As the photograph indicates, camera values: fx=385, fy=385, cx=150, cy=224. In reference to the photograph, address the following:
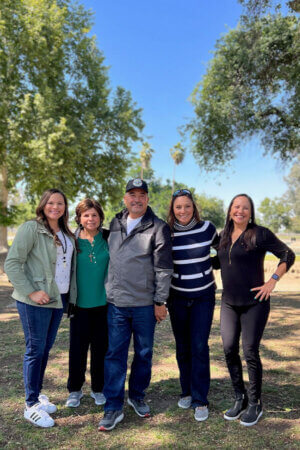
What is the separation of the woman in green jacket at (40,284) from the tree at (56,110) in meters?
13.2

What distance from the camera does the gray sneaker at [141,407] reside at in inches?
140

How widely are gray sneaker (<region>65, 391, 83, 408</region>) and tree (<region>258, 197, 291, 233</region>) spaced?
79.9 metres

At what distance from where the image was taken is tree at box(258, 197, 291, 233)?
267 feet

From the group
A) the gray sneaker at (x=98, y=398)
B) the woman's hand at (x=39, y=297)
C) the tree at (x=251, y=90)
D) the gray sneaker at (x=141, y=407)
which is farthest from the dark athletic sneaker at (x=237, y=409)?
the tree at (x=251, y=90)

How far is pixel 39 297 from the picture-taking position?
3283 millimetres

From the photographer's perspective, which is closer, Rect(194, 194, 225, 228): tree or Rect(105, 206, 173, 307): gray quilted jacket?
Rect(105, 206, 173, 307): gray quilted jacket

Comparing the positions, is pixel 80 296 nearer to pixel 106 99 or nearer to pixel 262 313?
pixel 262 313

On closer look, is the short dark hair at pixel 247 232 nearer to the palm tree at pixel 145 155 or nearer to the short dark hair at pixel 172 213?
the short dark hair at pixel 172 213

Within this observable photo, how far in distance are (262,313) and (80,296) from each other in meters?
1.67

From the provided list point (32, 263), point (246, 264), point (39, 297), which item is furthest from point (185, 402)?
point (32, 263)

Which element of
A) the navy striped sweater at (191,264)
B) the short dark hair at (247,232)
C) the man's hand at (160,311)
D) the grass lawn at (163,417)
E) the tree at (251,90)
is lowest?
the grass lawn at (163,417)

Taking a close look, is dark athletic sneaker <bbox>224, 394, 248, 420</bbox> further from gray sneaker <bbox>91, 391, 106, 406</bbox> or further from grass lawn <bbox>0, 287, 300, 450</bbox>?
gray sneaker <bbox>91, 391, 106, 406</bbox>

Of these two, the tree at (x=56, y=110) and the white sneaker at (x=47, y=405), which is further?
the tree at (x=56, y=110)

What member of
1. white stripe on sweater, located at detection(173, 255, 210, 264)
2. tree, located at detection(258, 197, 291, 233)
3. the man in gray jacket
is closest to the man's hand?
the man in gray jacket
